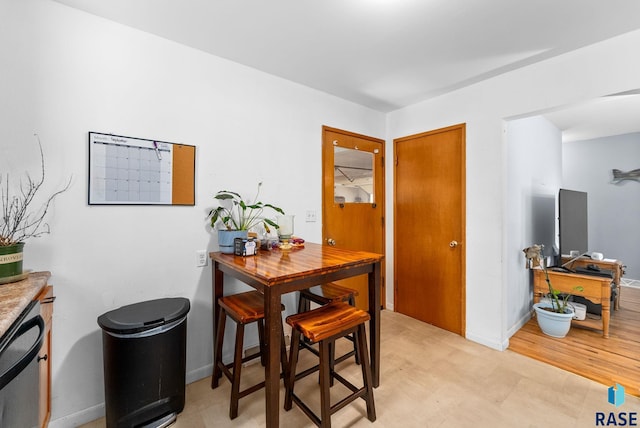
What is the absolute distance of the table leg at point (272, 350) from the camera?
1350mm

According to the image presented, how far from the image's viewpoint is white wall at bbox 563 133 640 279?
4.28 meters

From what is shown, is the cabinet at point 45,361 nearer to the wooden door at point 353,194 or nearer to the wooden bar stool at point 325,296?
the wooden bar stool at point 325,296

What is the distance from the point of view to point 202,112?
2057mm

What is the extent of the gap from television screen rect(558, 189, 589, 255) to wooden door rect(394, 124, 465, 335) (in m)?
1.38

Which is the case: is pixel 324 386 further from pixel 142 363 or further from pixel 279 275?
pixel 142 363

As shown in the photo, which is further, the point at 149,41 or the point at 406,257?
the point at 406,257

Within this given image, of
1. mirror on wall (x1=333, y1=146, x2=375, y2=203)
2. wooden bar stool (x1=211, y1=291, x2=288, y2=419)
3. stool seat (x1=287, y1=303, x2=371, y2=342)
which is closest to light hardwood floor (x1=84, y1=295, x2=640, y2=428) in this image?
wooden bar stool (x1=211, y1=291, x2=288, y2=419)

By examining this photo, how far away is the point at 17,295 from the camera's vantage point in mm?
1121

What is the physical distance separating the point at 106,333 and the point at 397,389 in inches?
73.0

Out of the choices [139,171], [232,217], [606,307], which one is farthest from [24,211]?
[606,307]

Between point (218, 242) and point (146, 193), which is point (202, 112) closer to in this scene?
point (146, 193)

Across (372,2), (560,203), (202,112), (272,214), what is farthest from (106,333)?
(560,203)

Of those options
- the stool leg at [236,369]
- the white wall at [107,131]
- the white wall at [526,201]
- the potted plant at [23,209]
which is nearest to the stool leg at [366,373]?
the stool leg at [236,369]

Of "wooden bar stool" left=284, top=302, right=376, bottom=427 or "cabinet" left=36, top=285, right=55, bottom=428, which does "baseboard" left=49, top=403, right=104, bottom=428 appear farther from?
"wooden bar stool" left=284, top=302, right=376, bottom=427
